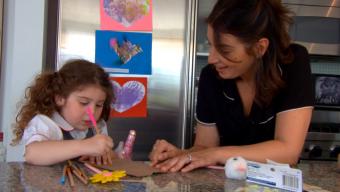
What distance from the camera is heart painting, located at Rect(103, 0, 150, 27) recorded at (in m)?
2.02

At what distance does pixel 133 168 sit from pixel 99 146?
10 cm

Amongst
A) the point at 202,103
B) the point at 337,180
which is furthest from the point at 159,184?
the point at 202,103

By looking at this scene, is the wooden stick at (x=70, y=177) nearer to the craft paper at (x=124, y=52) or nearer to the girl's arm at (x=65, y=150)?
the girl's arm at (x=65, y=150)

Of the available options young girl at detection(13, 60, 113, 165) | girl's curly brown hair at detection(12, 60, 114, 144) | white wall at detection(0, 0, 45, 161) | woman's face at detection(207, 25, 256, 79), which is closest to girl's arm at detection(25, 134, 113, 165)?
young girl at detection(13, 60, 113, 165)

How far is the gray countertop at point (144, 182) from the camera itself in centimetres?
74

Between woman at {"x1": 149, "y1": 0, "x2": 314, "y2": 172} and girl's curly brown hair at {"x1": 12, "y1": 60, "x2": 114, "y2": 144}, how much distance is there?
1.11 feet

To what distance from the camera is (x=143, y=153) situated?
2.06 m

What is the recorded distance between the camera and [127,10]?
2039mm

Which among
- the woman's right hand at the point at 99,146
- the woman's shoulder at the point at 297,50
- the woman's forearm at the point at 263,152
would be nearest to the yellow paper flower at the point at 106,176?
the woman's right hand at the point at 99,146

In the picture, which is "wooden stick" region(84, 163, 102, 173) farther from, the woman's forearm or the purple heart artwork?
the purple heart artwork

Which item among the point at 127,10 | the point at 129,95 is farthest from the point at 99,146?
the point at 127,10

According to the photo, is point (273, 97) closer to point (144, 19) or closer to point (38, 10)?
point (144, 19)

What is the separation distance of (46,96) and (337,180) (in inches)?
33.5

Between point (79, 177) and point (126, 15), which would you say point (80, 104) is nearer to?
point (79, 177)
